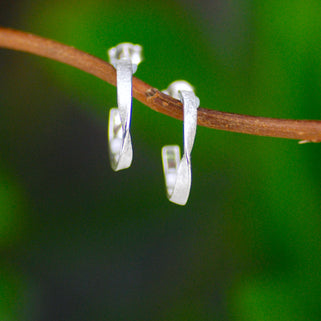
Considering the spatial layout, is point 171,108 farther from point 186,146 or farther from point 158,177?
point 158,177

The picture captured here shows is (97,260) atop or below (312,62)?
below

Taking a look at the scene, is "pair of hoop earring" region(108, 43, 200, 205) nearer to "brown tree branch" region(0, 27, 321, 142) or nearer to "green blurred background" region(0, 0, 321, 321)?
"brown tree branch" region(0, 27, 321, 142)

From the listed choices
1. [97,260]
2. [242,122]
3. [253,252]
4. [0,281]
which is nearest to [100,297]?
[97,260]

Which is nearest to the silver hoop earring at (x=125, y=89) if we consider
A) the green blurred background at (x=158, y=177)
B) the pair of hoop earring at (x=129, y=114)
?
the pair of hoop earring at (x=129, y=114)

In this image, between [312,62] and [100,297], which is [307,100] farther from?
[100,297]

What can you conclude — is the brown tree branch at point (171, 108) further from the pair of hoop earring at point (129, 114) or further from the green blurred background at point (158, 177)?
the green blurred background at point (158, 177)

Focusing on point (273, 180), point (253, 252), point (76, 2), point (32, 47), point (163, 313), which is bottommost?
point (163, 313)

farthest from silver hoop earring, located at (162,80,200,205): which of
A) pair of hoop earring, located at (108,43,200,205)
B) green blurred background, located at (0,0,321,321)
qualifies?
green blurred background, located at (0,0,321,321)

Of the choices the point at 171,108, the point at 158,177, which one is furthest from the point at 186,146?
the point at 158,177

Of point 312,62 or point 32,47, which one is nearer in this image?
point 32,47
